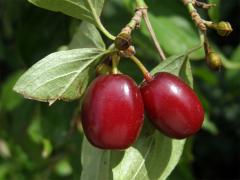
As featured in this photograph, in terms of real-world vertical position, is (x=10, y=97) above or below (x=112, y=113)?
below

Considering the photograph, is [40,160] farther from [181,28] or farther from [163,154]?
[163,154]

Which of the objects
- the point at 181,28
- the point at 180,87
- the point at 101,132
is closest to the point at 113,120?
the point at 101,132

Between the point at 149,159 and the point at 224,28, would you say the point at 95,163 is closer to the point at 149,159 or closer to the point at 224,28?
the point at 149,159

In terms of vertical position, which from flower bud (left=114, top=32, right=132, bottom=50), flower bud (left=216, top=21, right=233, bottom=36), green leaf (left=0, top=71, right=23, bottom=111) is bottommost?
green leaf (left=0, top=71, right=23, bottom=111)

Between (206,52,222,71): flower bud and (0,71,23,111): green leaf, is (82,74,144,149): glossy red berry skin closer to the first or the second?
(206,52,222,71): flower bud

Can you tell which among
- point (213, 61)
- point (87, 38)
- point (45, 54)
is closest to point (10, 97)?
point (45, 54)

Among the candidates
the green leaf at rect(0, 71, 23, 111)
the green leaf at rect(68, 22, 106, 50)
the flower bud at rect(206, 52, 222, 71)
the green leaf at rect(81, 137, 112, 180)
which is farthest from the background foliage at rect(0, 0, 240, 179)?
the green leaf at rect(81, 137, 112, 180)

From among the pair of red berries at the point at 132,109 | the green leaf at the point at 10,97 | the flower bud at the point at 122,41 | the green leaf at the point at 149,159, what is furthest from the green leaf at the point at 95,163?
the green leaf at the point at 10,97
